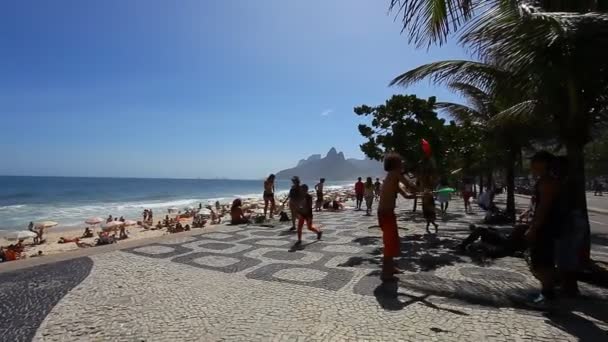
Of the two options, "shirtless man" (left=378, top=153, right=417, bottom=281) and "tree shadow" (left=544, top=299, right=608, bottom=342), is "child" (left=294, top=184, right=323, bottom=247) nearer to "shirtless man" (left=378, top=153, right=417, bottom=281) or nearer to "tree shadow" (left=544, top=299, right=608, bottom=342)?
"shirtless man" (left=378, top=153, right=417, bottom=281)

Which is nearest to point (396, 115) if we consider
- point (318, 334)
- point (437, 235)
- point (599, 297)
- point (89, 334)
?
point (437, 235)

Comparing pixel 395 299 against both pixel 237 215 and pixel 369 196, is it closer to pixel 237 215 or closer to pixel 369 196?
pixel 237 215

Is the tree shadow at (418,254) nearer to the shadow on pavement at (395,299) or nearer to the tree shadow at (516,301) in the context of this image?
the tree shadow at (516,301)

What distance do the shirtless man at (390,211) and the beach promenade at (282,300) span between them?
0.29m

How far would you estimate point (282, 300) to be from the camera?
4066 millimetres

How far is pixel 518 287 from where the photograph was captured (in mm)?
4371

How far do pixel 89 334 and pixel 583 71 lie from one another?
5661 millimetres

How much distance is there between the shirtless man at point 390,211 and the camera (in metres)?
4.75

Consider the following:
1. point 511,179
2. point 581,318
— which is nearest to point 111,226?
point 581,318

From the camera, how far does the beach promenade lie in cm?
319

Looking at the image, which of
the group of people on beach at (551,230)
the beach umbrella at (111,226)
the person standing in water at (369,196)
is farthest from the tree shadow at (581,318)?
the beach umbrella at (111,226)

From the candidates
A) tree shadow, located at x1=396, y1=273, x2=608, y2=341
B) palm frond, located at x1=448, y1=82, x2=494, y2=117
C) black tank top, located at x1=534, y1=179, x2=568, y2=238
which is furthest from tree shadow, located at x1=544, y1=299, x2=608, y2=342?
palm frond, located at x1=448, y1=82, x2=494, y2=117

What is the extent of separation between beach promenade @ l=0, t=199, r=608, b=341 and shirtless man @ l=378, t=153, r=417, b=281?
0.29 metres

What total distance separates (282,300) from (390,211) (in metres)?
1.83
